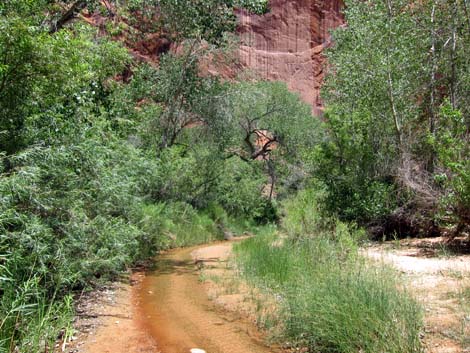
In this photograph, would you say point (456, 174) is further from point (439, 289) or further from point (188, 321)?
point (188, 321)

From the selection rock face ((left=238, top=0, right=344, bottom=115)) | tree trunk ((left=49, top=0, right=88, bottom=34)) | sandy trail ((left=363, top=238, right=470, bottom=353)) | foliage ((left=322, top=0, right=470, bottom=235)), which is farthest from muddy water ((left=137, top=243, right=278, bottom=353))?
rock face ((left=238, top=0, right=344, bottom=115))

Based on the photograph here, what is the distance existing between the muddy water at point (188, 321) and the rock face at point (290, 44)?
3075 centimetres

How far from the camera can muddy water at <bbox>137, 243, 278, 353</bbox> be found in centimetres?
597

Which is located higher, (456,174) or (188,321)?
(456,174)

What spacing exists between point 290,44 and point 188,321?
1415 inches

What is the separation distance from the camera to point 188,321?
279 inches

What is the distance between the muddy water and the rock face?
30748 millimetres

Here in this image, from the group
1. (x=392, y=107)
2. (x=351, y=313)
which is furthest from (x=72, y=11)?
(x=351, y=313)

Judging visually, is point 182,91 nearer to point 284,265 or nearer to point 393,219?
point 393,219

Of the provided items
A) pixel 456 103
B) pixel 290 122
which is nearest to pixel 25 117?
pixel 456 103

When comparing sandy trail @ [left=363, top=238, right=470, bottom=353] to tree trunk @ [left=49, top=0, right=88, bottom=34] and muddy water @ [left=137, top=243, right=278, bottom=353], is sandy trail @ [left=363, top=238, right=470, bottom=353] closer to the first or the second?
muddy water @ [left=137, top=243, right=278, bottom=353]

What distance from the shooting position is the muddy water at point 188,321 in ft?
19.6

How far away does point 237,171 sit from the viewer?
24.6 meters

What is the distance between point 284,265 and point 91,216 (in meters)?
3.78
